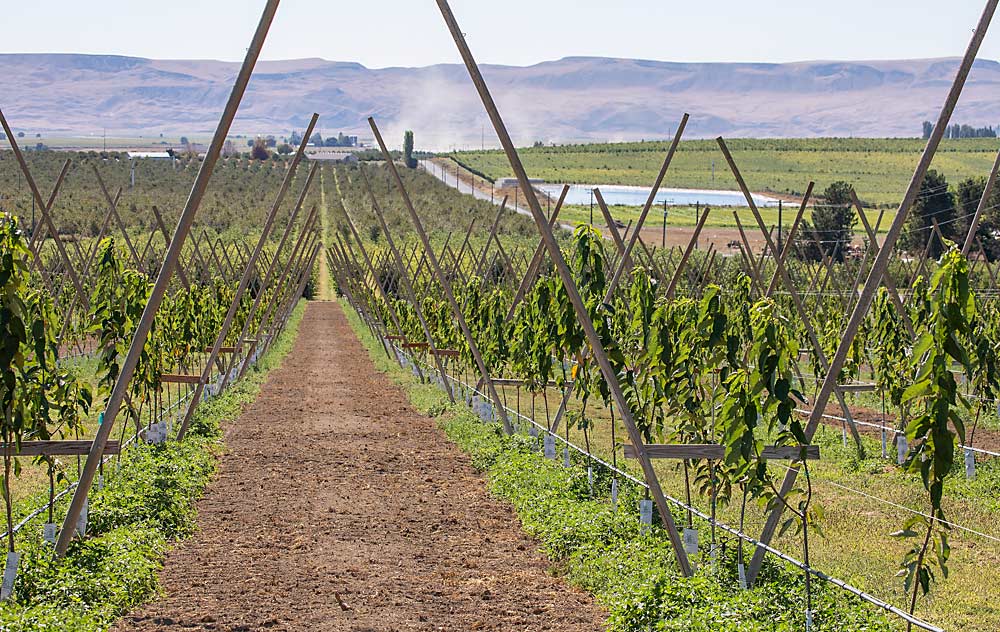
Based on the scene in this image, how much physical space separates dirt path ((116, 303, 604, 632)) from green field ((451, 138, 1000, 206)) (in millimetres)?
84220

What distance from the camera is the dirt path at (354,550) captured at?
8.65 m

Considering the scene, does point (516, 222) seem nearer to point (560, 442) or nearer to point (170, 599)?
point (560, 442)

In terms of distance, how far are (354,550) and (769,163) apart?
4848 inches

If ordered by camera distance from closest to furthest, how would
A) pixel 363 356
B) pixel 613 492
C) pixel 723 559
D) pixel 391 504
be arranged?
pixel 723 559 < pixel 613 492 < pixel 391 504 < pixel 363 356

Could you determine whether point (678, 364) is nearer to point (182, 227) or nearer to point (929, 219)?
point (182, 227)

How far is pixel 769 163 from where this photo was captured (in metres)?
129

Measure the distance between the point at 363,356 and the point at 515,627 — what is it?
91.2 ft

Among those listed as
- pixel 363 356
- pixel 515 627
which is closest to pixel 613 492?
pixel 515 627

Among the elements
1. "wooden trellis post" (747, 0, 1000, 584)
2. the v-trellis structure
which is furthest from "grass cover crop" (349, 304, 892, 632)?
"wooden trellis post" (747, 0, 1000, 584)

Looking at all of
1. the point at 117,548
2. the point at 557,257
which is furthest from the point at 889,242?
the point at 117,548

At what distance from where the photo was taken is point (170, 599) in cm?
895

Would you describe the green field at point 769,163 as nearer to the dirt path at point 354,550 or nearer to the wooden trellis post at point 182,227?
the dirt path at point 354,550

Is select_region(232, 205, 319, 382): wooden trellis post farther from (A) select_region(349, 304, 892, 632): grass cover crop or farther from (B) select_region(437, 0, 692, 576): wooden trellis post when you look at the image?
(B) select_region(437, 0, 692, 576): wooden trellis post

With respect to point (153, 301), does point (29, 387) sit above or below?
below
